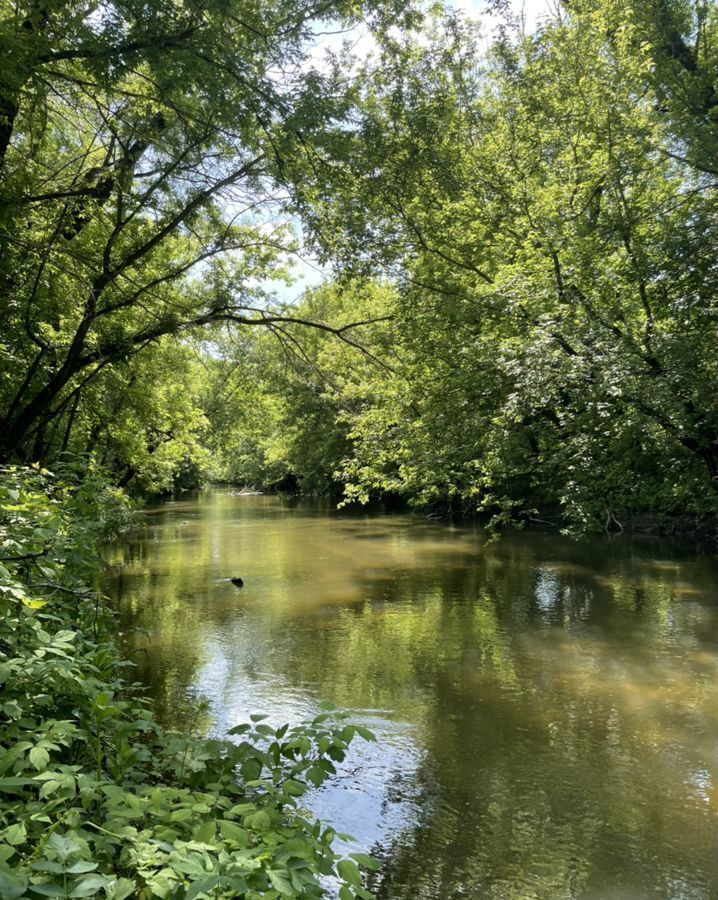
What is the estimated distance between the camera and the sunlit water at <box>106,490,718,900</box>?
15.2 ft

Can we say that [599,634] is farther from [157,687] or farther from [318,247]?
[318,247]

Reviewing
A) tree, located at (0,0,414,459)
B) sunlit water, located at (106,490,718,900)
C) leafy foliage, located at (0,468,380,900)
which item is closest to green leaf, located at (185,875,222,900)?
leafy foliage, located at (0,468,380,900)

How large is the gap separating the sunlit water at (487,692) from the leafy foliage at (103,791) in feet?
6.63

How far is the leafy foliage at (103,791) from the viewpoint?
1884mm

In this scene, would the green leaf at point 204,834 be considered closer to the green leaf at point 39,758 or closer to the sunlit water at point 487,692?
the green leaf at point 39,758

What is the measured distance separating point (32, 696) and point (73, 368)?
690 cm

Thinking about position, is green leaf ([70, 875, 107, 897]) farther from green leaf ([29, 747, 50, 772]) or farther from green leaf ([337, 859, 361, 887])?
green leaf ([337, 859, 361, 887])

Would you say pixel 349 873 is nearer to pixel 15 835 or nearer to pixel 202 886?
pixel 202 886

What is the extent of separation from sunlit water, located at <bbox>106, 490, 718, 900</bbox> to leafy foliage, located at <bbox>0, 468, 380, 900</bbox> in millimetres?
2021

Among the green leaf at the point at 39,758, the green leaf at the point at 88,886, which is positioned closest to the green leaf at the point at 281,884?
the green leaf at the point at 88,886

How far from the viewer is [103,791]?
2375mm

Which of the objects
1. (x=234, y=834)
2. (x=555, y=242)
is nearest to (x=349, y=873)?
(x=234, y=834)

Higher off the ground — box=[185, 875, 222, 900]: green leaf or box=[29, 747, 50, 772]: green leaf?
box=[29, 747, 50, 772]: green leaf

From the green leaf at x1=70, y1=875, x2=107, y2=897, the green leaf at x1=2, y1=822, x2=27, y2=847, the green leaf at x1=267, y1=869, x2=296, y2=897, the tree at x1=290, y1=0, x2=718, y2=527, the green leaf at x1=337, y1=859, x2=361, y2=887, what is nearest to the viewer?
the green leaf at x1=70, y1=875, x2=107, y2=897
